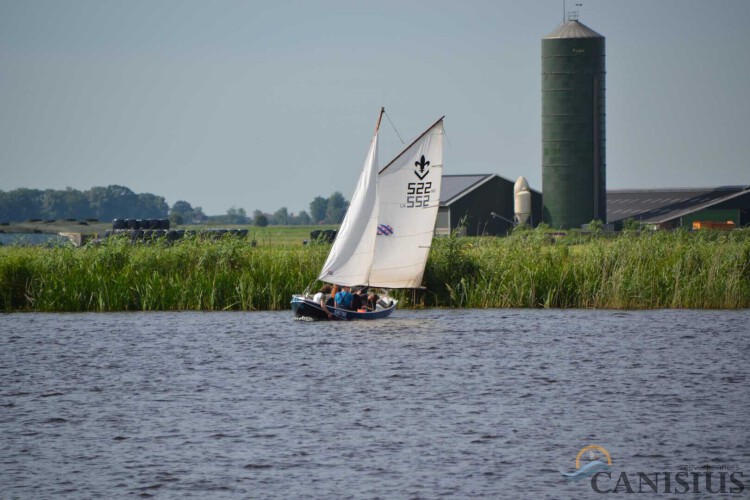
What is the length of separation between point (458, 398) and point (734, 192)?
9977 centimetres

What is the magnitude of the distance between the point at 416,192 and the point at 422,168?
91cm

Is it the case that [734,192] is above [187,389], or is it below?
above

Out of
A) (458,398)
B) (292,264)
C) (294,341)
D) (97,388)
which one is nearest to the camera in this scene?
(458,398)

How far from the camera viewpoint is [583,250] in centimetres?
4784

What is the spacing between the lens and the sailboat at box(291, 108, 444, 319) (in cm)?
4278

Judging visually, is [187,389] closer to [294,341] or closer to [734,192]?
[294,341]

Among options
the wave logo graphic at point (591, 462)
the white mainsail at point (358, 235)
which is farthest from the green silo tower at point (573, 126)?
the wave logo graphic at point (591, 462)

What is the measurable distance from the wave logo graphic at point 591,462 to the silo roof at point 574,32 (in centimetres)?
9672

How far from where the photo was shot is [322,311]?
43.1 meters

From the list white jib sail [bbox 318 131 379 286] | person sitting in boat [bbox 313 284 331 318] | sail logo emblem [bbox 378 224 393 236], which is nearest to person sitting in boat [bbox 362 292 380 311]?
white jib sail [bbox 318 131 379 286]

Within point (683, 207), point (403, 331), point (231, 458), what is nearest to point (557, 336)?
point (403, 331)

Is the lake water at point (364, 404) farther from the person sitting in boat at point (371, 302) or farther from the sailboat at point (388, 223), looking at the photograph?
the sailboat at point (388, 223)

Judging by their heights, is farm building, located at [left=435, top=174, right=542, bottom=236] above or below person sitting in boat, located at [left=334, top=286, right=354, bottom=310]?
above

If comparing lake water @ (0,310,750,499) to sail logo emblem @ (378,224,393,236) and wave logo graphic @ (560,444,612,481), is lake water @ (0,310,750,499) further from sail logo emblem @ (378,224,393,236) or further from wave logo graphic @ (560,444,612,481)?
sail logo emblem @ (378,224,393,236)
